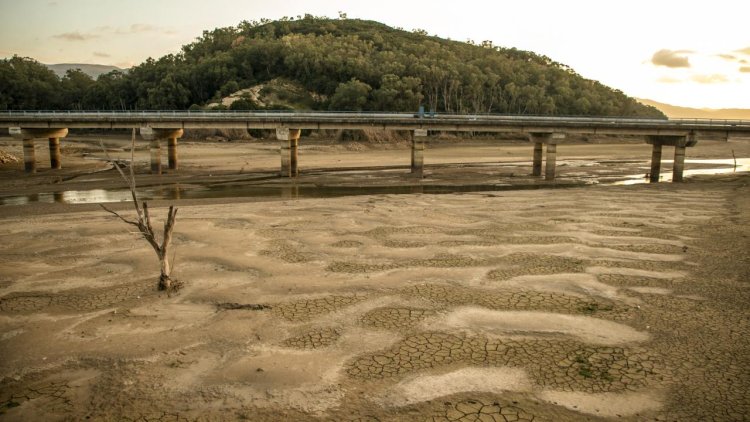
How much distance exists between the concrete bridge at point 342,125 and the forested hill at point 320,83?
156 feet

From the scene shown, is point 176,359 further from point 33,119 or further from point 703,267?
point 33,119

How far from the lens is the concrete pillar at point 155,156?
2008 inches

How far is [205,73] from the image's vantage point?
403 feet

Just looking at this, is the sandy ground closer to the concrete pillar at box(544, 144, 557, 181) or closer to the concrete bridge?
the concrete pillar at box(544, 144, 557, 181)

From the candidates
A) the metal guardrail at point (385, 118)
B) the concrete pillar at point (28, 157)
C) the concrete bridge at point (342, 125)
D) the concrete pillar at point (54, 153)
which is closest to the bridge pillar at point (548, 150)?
the concrete bridge at point (342, 125)

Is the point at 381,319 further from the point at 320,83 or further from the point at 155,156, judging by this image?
the point at 320,83

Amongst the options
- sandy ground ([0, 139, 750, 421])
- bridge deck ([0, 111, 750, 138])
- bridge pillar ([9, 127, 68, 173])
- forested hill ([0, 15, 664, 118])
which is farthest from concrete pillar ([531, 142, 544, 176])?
bridge pillar ([9, 127, 68, 173])

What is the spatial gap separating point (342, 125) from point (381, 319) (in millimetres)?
42811

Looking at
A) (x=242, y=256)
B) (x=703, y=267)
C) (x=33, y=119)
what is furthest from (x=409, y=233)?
(x=33, y=119)

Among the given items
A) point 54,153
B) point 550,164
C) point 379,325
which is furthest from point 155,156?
point 379,325

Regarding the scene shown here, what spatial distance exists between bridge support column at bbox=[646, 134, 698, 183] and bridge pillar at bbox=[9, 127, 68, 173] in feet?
216

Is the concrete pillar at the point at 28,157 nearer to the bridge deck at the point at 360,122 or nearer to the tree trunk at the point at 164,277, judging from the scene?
the bridge deck at the point at 360,122

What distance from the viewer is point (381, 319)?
41.3 ft

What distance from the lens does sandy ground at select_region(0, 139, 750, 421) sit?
899 centimetres
